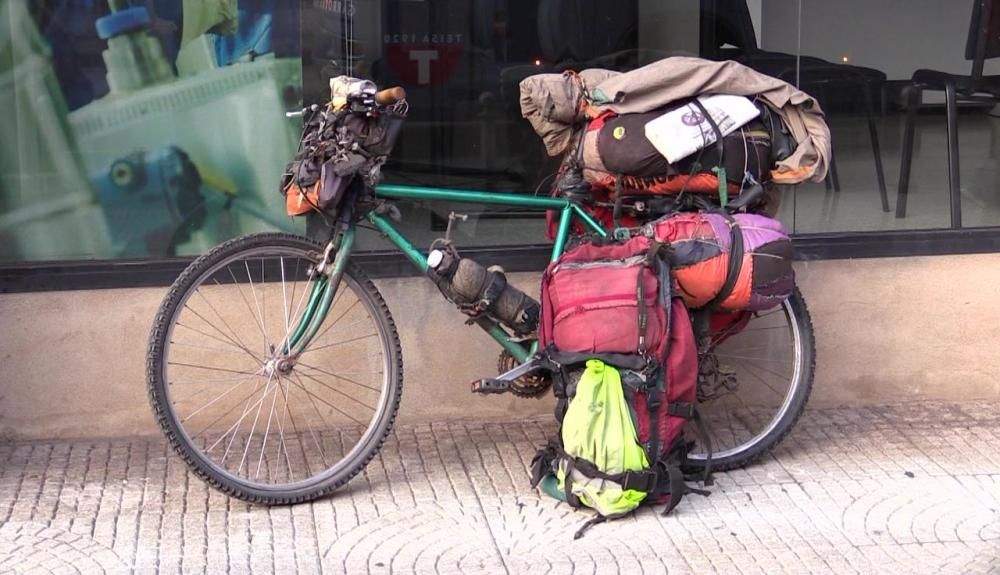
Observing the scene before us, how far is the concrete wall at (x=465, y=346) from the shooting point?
5.62m

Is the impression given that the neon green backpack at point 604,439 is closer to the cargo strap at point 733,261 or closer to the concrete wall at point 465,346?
the cargo strap at point 733,261

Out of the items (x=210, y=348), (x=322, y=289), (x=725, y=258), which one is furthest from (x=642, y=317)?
(x=210, y=348)

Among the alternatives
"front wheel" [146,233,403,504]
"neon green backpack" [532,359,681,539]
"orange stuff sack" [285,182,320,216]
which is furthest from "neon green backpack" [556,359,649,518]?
"orange stuff sack" [285,182,320,216]

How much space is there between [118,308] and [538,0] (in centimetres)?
213

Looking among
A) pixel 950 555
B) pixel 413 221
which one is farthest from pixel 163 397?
pixel 950 555

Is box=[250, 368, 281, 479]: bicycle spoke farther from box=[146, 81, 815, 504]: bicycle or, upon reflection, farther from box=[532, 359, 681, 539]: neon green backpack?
box=[532, 359, 681, 539]: neon green backpack

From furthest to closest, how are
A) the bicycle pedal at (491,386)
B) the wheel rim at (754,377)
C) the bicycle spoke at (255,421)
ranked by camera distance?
1. the wheel rim at (754,377)
2. the bicycle spoke at (255,421)
3. the bicycle pedal at (491,386)

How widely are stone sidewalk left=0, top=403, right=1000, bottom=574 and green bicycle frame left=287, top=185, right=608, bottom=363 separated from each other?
581 mm

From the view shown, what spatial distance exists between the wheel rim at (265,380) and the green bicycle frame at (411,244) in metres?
0.37

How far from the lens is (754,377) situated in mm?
6039

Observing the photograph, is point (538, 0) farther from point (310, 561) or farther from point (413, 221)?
point (310, 561)

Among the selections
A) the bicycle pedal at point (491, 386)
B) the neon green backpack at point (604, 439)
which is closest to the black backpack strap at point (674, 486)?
the neon green backpack at point (604, 439)

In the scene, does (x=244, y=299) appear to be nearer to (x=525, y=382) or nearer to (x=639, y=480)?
(x=525, y=382)

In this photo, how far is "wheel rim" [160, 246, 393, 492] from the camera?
18.3 ft
